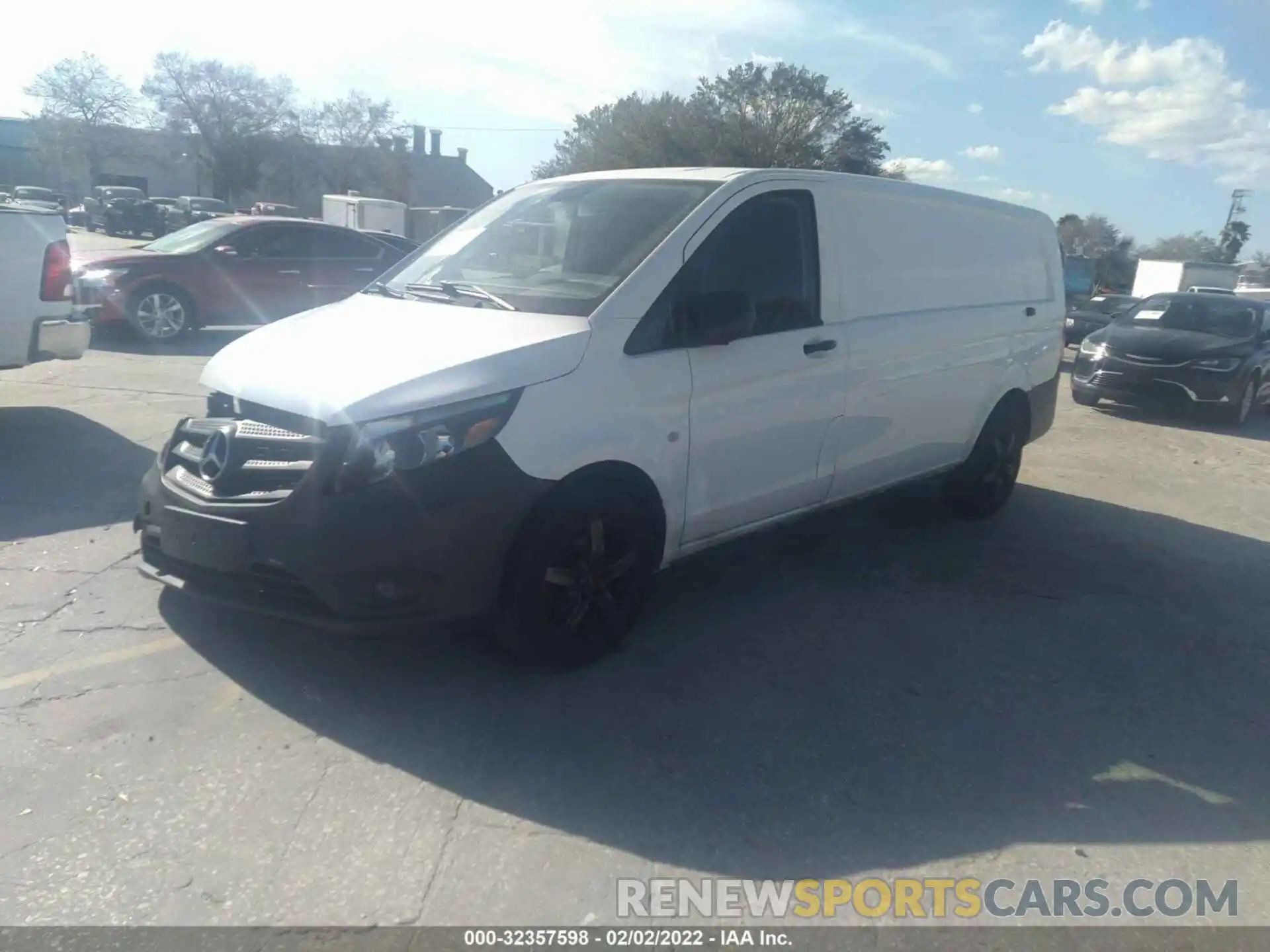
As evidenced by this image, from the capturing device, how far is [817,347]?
4977 millimetres

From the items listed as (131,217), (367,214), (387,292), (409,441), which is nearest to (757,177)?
(387,292)

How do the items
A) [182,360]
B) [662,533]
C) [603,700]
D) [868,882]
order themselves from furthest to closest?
[182,360] → [662,533] → [603,700] → [868,882]

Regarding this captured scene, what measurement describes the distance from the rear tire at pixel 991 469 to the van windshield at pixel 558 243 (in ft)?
9.88

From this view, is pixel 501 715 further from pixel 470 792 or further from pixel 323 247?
pixel 323 247

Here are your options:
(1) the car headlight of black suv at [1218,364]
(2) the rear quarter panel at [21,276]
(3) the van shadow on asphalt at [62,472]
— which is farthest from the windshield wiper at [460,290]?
(1) the car headlight of black suv at [1218,364]

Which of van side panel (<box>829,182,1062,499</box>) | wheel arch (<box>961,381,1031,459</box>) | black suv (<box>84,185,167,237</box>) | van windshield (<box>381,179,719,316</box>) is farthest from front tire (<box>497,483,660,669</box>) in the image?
black suv (<box>84,185,167,237</box>)

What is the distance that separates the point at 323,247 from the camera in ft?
45.5

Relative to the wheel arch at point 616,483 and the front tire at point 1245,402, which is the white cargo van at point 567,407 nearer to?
the wheel arch at point 616,483

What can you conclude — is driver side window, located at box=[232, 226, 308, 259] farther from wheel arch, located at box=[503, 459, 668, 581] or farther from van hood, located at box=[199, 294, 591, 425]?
wheel arch, located at box=[503, 459, 668, 581]

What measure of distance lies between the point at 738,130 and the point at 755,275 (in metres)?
38.7

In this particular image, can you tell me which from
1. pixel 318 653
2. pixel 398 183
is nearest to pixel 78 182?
pixel 398 183

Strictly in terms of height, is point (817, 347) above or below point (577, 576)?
above

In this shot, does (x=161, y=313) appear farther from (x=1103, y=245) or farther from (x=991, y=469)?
(x=1103, y=245)
